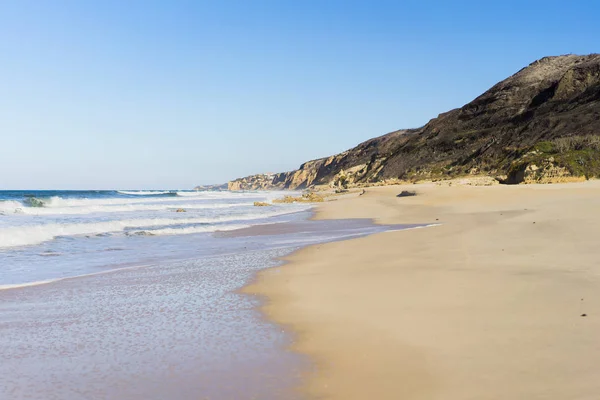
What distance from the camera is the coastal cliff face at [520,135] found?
37500mm

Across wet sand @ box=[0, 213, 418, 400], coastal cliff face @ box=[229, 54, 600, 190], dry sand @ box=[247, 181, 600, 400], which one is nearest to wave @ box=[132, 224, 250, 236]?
dry sand @ box=[247, 181, 600, 400]

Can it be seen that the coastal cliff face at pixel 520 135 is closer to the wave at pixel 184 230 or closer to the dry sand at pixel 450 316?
the wave at pixel 184 230

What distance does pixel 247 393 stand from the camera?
377 cm

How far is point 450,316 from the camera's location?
5.47 m

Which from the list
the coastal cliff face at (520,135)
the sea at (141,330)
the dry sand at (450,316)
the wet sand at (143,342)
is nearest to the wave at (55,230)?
the sea at (141,330)

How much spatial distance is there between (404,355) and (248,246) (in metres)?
10.3

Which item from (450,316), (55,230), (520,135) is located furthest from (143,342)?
(520,135)

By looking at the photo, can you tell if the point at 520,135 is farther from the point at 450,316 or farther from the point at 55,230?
the point at 450,316

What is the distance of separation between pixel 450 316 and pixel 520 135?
2437 inches

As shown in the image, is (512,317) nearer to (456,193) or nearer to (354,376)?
(354,376)

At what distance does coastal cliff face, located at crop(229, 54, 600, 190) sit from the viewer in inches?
1476

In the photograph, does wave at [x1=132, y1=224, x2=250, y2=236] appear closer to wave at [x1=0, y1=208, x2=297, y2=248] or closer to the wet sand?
wave at [x1=0, y1=208, x2=297, y2=248]

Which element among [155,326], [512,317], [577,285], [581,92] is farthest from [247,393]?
[581,92]

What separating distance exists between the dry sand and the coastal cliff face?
93.0ft
